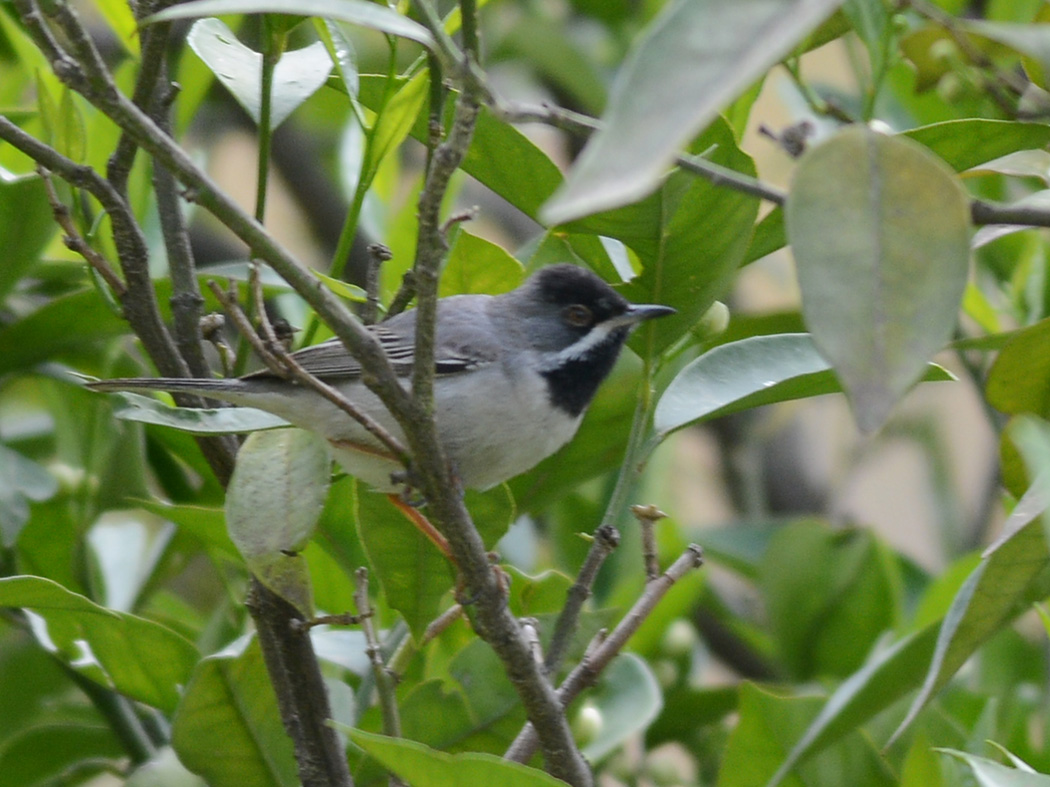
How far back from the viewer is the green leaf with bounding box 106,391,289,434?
1634mm

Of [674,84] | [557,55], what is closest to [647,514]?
[674,84]

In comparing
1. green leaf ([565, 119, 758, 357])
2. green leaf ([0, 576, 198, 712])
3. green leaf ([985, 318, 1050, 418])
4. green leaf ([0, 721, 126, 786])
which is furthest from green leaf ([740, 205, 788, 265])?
green leaf ([0, 721, 126, 786])

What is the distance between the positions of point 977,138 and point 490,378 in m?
1.17

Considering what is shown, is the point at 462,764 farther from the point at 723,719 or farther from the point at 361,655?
the point at 723,719

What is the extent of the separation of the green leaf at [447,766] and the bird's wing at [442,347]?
1.21 m

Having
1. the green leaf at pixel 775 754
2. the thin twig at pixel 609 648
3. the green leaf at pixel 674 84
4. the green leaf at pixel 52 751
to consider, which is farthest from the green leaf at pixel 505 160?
the green leaf at pixel 52 751

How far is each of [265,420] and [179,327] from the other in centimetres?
19

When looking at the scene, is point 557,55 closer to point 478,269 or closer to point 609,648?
point 478,269

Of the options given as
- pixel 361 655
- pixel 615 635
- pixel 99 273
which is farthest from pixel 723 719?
pixel 99 273

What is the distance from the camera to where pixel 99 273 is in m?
1.72

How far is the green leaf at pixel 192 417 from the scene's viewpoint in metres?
1.63

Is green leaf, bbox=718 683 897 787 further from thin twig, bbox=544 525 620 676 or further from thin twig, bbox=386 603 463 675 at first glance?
thin twig, bbox=386 603 463 675

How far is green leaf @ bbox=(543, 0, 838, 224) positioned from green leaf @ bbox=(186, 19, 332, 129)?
1014 millimetres

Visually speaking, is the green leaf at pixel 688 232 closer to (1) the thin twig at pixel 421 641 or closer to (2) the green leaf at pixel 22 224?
(1) the thin twig at pixel 421 641
